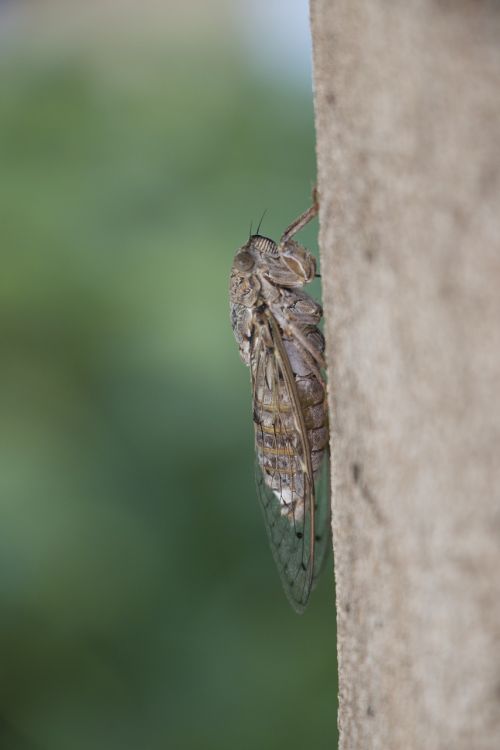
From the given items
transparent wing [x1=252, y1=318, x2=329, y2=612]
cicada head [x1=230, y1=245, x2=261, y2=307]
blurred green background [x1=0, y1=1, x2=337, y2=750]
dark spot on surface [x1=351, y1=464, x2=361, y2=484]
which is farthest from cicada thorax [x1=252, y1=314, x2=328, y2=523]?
blurred green background [x1=0, y1=1, x2=337, y2=750]

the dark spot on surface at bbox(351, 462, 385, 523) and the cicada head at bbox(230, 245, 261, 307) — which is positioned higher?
the cicada head at bbox(230, 245, 261, 307)

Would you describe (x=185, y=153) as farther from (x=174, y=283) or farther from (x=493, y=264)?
(x=493, y=264)

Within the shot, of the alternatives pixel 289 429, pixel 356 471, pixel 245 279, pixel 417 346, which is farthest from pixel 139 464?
pixel 417 346

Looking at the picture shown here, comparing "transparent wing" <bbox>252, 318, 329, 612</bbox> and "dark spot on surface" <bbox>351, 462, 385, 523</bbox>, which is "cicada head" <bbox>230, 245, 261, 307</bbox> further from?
"dark spot on surface" <bbox>351, 462, 385, 523</bbox>

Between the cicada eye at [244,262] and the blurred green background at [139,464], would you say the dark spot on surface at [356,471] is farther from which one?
the blurred green background at [139,464]

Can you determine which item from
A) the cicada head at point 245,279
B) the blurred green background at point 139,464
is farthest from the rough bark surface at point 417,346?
the blurred green background at point 139,464

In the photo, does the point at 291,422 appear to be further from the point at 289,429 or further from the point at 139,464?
the point at 139,464

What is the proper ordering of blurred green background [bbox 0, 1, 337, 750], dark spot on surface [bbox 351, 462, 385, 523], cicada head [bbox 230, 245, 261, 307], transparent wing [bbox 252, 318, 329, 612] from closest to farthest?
dark spot on surface [bbox 351, 462, 385, 523] → transparent wing [bbox 252, 318, 329, 612] → cicada head [bbox 230, 245, 261, 307] → blurred green background [bbox 0, 1, 337, 750]
